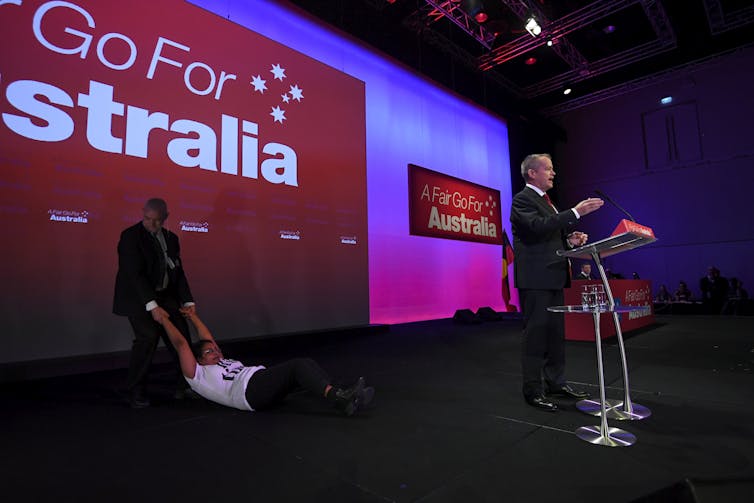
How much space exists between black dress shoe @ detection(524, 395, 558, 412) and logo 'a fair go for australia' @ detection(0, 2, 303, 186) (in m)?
3.89

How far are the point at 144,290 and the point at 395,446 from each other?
5.81 feet

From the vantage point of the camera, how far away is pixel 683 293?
905 cm

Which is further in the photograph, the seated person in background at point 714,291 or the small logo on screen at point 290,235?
the seated person in background at point 714,291

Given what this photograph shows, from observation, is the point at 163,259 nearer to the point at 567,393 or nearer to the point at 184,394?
the point at 184,394

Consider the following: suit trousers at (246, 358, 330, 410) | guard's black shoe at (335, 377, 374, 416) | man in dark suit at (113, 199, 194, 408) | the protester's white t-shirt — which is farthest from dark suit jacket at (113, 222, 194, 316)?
guard's black shoe at (335, 377, 374, 416)

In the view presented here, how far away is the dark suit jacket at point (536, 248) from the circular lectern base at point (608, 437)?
0.76m

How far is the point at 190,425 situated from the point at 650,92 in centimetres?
1198

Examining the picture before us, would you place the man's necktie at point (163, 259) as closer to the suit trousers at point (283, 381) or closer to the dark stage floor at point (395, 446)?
the dark stage floor at point (395, 446)

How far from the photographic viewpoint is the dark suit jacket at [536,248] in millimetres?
2291

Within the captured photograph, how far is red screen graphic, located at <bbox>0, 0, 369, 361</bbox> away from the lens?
3484mm

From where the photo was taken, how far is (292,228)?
5.20 m

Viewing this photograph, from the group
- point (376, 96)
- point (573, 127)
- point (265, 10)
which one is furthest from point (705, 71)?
point (265, 10)

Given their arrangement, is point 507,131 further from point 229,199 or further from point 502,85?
point 229,199

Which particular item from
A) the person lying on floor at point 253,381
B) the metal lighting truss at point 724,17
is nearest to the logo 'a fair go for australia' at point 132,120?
the person lying on floor at point 253,381
